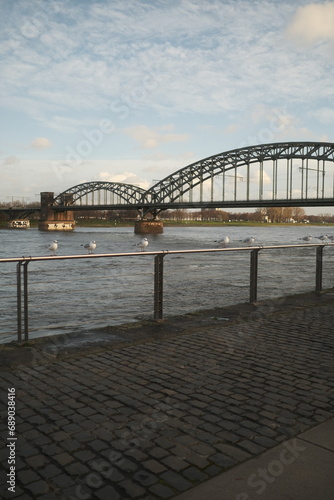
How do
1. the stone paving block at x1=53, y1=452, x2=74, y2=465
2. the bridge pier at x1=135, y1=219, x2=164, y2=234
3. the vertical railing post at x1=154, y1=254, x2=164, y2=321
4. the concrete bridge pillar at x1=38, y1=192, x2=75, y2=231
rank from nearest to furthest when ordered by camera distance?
the stone paving block at x1=53, y1=452, x2=74, y2=465 < the vertical railing post at x1=154, y1=254, x2=164, y2=321 < the bridge pier at x1=135, y1=219, x2=164, y2=234 < the concrete bridge pillar at x1=38, y1=192, x2=75, y2=231

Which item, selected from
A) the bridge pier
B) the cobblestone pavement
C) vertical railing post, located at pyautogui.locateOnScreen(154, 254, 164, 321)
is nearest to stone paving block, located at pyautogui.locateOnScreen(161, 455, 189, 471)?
the cobblestone pavement

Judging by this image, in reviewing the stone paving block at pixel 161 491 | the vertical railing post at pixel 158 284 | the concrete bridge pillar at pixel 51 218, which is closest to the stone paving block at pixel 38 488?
the stone paving block at pixel 161 491

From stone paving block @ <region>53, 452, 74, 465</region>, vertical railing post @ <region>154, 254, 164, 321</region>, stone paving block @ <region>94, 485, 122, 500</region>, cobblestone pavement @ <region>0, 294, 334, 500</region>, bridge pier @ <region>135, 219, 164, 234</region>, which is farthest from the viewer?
bridge pier @ <region>135, 219, 164, 234</region>

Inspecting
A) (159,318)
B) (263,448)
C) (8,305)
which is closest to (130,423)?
(263,448)

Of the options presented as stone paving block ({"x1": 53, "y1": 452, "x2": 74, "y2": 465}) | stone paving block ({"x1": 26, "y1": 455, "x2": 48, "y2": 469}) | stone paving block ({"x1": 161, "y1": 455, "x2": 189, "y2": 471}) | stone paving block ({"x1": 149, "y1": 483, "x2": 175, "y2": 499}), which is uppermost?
stone paving block ({"x1": 26, "y1": 455, "x2": 48, "y2": 469})

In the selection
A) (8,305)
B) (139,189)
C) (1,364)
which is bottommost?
(8,305)

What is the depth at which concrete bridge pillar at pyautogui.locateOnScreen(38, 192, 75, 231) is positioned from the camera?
4496 inches

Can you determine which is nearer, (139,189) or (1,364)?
(1,364)

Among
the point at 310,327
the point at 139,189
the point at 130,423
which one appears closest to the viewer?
the point at 130,423

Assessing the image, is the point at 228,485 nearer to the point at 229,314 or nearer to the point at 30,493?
the point at 30,493

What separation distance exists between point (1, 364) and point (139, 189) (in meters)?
109

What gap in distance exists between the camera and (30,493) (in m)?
2.56

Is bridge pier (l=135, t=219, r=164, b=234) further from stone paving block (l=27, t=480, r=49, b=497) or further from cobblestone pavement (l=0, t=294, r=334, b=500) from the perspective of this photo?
stone paving block (l=27, t=480, r=49, b=497)

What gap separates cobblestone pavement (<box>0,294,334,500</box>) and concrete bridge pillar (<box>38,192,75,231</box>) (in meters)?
112
